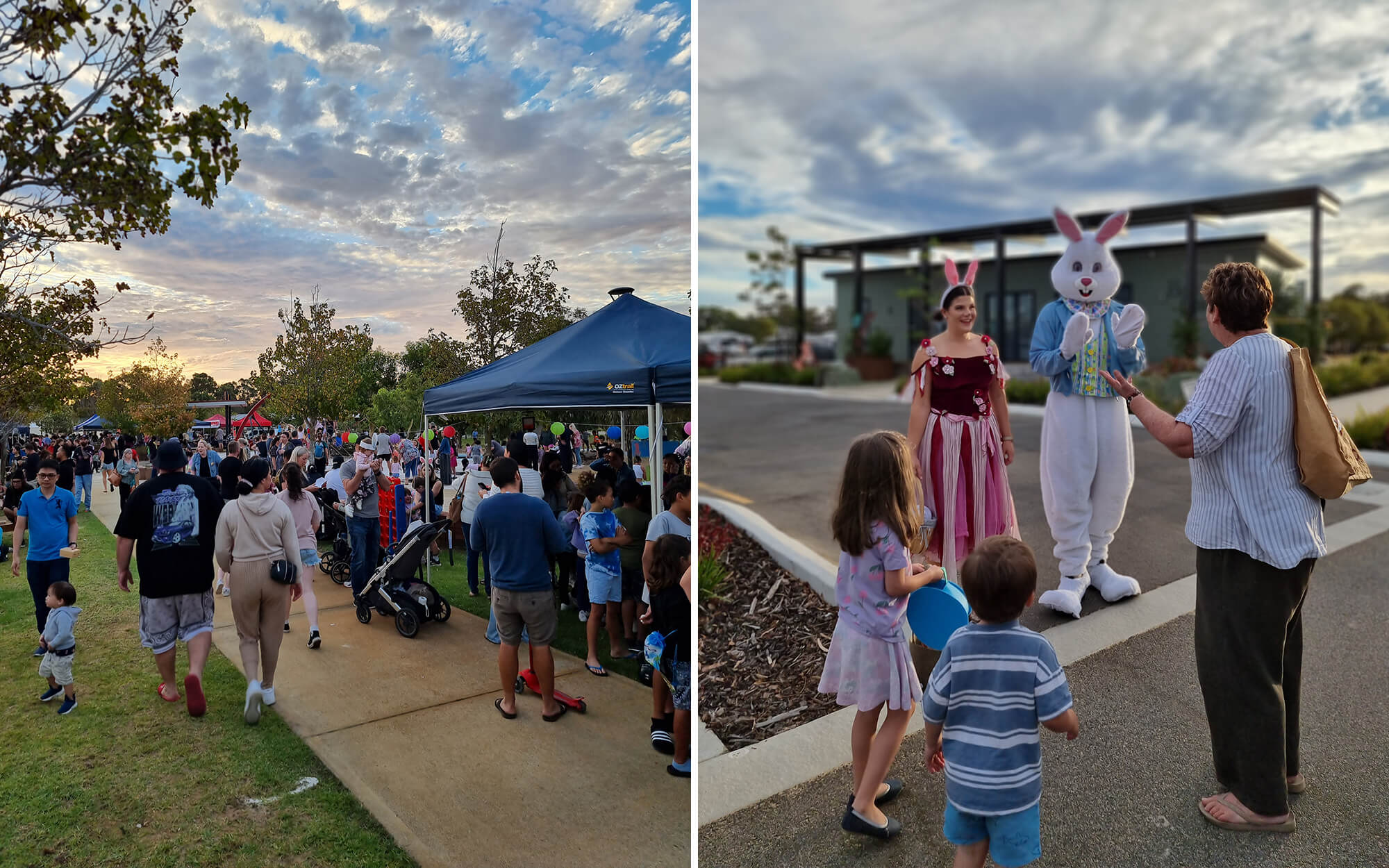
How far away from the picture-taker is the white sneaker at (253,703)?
4.34m

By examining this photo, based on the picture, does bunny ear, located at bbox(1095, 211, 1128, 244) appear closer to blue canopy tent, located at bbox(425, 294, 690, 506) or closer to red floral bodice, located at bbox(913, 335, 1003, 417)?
red floral bodice, located at bbox(913, 335, 1003, 417)

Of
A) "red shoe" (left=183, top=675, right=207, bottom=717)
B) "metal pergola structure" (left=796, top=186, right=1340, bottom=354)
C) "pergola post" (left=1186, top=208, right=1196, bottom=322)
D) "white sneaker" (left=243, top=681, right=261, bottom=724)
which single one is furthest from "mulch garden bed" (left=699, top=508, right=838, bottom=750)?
"pergola post" (left=1186, top=208, right=1196, bottom=322)

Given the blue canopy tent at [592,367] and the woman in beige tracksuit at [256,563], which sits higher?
the blue canopy tent at [592,367]

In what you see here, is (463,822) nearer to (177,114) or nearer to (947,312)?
(947,312)

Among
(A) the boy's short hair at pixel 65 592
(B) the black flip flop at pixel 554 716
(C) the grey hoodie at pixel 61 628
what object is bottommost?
(B) the black flip flop at pixel 554 716

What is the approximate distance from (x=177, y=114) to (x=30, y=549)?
2255mm

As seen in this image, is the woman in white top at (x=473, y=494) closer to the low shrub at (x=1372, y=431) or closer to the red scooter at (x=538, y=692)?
the red scooter at (x=538, y=692)

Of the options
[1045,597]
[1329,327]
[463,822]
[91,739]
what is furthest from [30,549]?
[1329,327]

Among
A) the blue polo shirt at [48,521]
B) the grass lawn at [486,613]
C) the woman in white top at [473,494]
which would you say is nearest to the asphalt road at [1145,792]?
the grass lawn at [486,613]

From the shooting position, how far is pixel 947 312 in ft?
12.2

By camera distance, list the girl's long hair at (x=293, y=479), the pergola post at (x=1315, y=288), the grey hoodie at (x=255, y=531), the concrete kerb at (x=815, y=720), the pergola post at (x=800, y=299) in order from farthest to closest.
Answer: the pergola post at (x=800, y=299)
the pergola post at (x=1315, y=288)
the girl's long hair at (x=293, y=479)
the grey hoodie at (x=255, y=531)
the concrete kerb at (x=815, y=720)

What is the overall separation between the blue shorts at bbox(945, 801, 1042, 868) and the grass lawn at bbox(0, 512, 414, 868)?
2.15 meters

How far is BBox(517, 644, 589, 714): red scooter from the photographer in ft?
15.7

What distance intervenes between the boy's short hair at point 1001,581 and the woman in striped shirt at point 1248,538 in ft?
2.66
